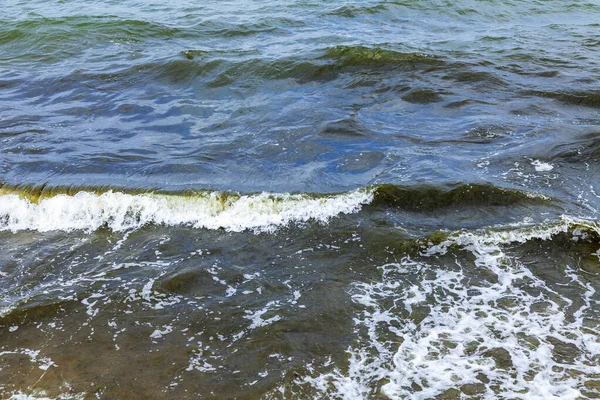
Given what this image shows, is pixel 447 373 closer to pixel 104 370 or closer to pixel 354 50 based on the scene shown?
pixel 104 370

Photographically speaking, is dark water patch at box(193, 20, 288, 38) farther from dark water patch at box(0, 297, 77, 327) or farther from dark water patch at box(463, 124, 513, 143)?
dark water patch at box(0, 297, 77, 327)

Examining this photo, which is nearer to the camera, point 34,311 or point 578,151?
point 34,311

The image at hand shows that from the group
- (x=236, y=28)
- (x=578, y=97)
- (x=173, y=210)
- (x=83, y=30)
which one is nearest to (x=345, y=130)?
(x=173, y=210)

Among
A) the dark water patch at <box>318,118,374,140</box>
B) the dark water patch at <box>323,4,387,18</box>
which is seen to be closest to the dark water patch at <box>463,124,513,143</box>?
the dark water patch at <box>318,118,374,140</box>

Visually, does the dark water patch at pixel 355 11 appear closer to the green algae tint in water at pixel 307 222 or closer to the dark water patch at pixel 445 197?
the green algae tint in water at pixel 307 222

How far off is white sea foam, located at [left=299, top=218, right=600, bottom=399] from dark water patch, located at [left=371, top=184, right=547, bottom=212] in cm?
87

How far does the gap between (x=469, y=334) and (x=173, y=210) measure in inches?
161

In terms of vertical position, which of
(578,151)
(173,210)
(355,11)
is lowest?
(173,210)

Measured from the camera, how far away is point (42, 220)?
776cm

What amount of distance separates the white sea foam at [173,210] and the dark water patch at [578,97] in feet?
14.9

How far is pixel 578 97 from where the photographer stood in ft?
32.4

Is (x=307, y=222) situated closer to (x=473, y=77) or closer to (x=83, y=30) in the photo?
(x=473, y=77)

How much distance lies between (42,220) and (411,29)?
33.9ft

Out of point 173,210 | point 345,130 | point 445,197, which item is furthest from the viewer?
point 345,130
